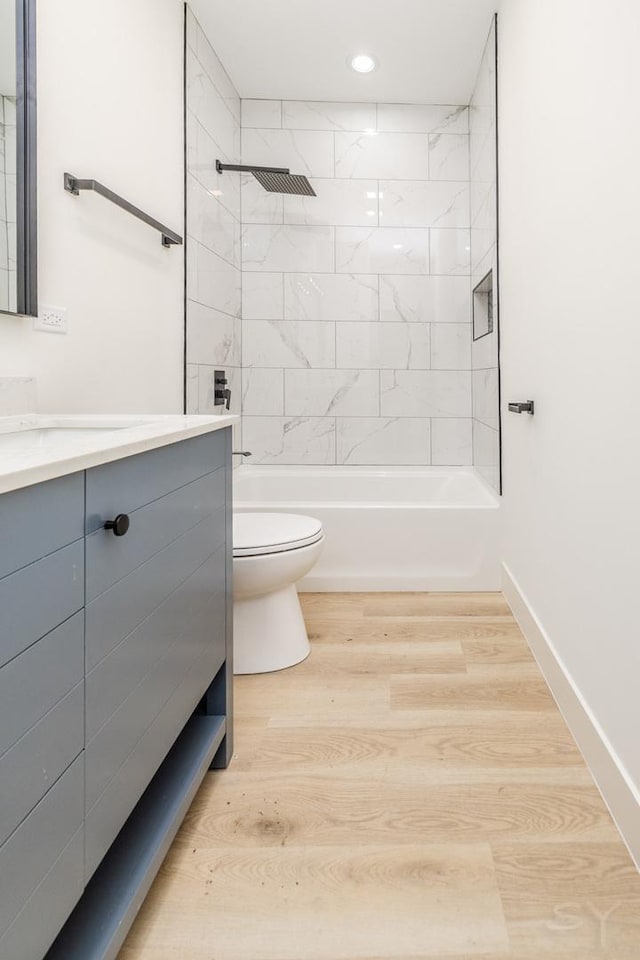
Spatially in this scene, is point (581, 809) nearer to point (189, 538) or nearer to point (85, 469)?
point (189, 538)

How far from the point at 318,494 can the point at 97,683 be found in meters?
2.75

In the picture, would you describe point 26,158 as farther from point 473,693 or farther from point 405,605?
point 405,605

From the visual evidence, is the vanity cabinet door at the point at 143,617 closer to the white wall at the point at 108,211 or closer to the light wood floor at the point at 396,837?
the light wood floor at the point at 396,837

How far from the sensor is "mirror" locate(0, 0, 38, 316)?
4.63ft

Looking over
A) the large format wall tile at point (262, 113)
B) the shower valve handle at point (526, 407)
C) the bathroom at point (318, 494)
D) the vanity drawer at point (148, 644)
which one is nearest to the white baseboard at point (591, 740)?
the bathroom at point (318, 494)

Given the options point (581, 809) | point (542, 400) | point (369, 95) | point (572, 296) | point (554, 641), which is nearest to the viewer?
point (581, 809)

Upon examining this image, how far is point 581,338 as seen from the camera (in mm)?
1531

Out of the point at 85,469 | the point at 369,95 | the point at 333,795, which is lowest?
the point at 333,795

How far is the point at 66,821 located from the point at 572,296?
61.7 inches

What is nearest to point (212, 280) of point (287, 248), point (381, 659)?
point (287, 248)

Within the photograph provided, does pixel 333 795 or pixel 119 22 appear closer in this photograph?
pixel 333 795

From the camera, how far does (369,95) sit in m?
3.44

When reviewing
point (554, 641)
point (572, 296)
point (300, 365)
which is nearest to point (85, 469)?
point (572, 296)

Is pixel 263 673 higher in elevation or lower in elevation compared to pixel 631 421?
lower
